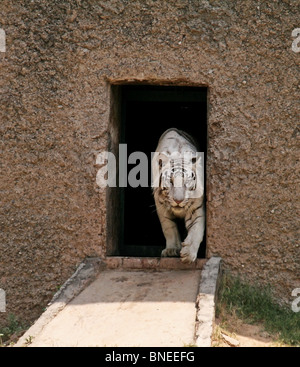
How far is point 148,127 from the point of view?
24.3 ft

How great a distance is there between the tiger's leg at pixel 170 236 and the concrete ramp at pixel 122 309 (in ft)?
0.66

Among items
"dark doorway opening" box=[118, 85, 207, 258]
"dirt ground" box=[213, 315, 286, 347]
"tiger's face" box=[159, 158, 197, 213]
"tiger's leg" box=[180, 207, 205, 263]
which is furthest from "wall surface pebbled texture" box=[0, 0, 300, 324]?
"dark doorway opening" box=[118, 85, 207, 258]

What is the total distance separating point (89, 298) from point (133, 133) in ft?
9.35

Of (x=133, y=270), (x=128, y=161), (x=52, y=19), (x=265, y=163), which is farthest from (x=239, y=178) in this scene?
(x=52, y=19)

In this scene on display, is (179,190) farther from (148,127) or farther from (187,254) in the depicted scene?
(148,127)

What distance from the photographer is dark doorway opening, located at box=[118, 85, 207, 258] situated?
6922mm

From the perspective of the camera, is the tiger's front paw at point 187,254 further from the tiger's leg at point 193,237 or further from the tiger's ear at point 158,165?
the tiger's ear at point 158,165

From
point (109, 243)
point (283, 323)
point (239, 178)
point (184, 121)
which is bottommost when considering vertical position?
point (283, 323)

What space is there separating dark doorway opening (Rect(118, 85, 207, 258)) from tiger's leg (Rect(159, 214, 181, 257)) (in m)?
1.28

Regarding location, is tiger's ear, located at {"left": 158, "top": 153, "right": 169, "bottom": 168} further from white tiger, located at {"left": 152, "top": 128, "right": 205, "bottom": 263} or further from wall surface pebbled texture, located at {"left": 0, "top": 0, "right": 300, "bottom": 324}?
wall surface pebbled texture, located at {"left": 0, "top": 0, "right": 300, "bottom": 324}

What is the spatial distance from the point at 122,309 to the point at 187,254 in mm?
740

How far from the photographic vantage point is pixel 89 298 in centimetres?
484

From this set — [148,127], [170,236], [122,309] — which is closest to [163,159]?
[170,236]

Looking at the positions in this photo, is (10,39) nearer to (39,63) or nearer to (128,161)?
(39,63)
